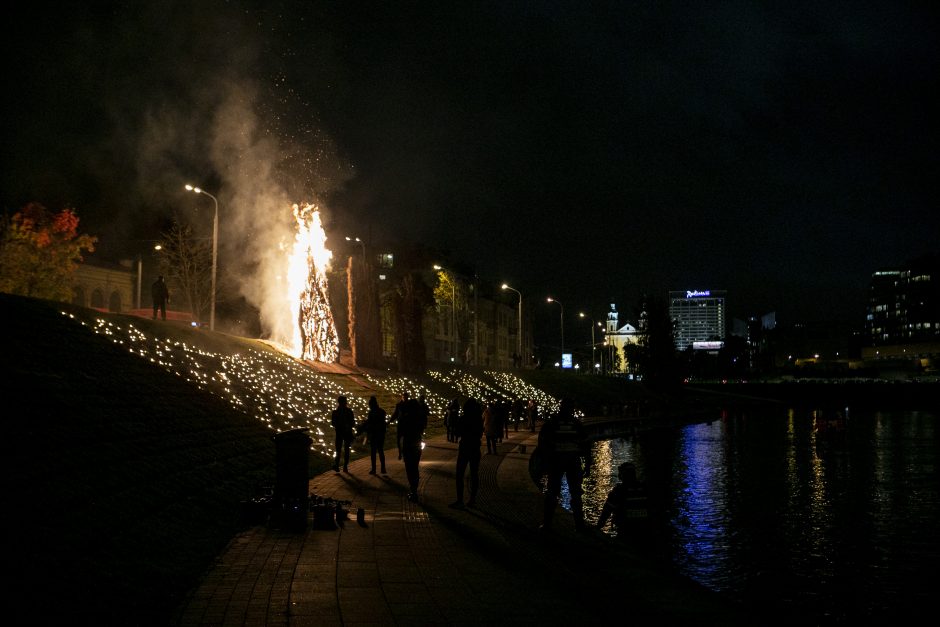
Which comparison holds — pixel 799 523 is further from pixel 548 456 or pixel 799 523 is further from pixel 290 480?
pixel 290 480

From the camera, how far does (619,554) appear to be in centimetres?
1138

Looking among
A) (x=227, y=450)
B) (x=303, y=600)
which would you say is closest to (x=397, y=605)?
(x=303, y=600)

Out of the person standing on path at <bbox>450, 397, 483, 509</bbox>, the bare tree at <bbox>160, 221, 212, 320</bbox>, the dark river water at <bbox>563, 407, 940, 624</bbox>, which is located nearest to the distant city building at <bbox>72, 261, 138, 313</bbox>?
the bare tree at <bbox>160, 221, 212, 320</bbox>

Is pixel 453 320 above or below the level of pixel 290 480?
above

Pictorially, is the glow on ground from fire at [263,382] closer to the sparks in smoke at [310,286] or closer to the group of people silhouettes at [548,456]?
the group of people silhouettes at [548,456]

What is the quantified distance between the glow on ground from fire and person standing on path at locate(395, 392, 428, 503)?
11.2ft

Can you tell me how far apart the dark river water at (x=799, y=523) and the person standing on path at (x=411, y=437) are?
3535 millimetres

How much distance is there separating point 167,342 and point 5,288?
934 inches

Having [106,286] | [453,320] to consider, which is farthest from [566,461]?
[453,320]

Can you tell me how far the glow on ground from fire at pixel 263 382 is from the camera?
75.1ft

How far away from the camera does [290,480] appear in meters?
12.2

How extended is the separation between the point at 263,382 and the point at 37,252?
2370 centimetres

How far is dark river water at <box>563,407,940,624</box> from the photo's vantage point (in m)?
11.0

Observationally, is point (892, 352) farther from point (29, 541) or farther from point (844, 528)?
point (29, 541)
